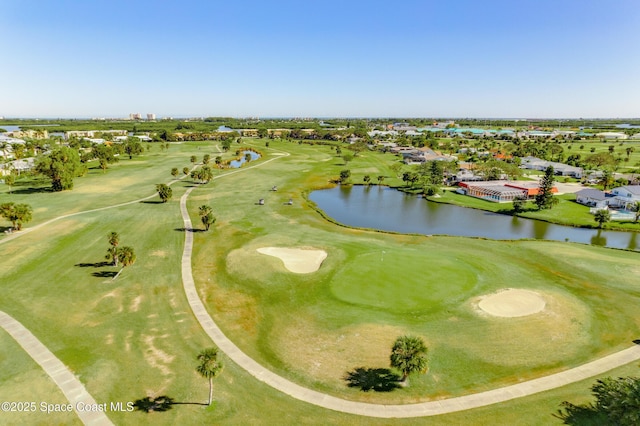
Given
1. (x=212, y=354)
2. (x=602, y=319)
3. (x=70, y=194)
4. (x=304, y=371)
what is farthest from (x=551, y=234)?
(x=70, y=194)

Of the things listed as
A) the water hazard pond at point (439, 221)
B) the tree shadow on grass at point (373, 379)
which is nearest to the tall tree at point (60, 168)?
the water hazard pond at point (439, 221)

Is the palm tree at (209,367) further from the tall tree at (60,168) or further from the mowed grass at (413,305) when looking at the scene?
the tall tree at (60,168)

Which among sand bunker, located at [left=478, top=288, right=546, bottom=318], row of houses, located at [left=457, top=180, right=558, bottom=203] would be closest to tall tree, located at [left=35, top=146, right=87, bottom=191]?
sand bunker, located at [left=478, top=288, right=546, bottom=318]

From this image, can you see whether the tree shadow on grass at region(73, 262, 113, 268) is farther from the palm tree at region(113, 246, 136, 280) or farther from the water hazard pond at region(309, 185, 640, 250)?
the water hazard pond at region(309, 185, 640, 250)

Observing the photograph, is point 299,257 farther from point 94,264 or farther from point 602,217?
point 602,217

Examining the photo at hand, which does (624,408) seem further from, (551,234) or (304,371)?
(551,234)

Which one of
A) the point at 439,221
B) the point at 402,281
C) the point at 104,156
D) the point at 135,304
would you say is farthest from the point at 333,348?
the point at 104,156

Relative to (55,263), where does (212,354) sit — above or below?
above
